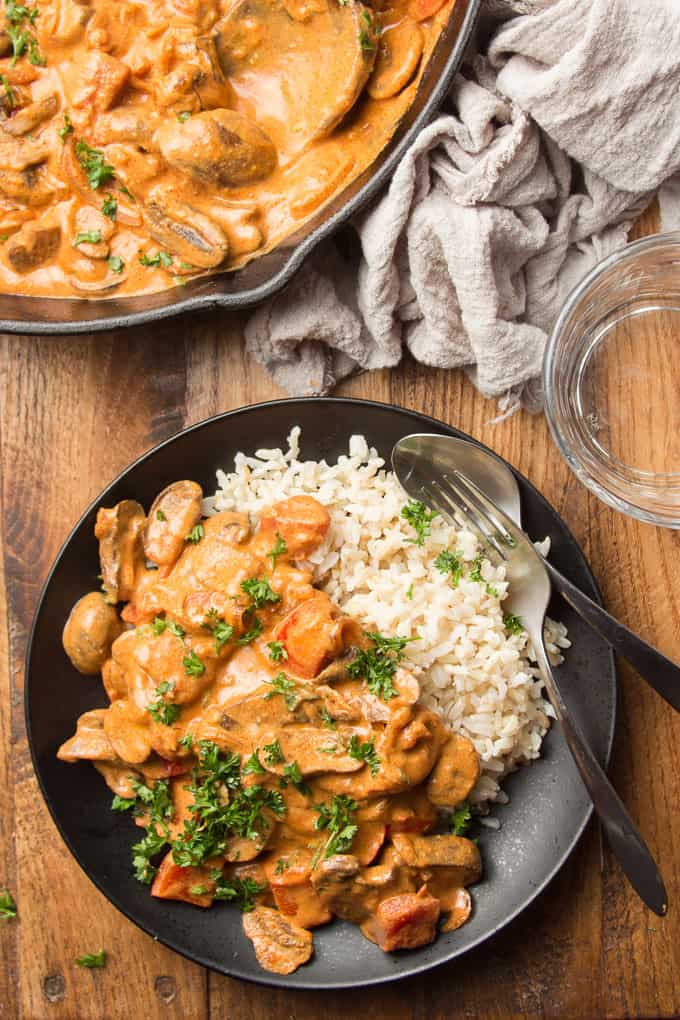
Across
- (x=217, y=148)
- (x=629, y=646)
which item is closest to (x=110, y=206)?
(x=217, y=148)

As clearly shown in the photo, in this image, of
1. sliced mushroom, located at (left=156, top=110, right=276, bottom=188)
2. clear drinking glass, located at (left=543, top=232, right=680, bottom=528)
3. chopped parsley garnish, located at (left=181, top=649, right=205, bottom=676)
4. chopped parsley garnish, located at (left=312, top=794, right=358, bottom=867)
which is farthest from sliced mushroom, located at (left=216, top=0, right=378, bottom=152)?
chopped parsley garnish, located at (left=312, top=794, right=358, bottom=867)

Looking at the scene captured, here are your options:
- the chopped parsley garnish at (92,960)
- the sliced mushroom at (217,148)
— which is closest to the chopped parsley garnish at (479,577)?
the sliced mushroom at (217,148)

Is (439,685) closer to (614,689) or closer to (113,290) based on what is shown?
(614,689)

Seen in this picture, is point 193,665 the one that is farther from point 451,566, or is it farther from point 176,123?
point 176,123

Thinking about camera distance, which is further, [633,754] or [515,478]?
[633,754]

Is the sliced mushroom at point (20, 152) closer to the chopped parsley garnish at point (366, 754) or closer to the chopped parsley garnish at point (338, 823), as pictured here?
the chopped parsley garnish at point (366, 754)

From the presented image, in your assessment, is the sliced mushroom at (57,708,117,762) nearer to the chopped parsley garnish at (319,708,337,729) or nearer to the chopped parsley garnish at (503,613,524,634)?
the chopped parsley garnish at (319,708,337,729)

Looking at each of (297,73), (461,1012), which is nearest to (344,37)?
(297,73)
